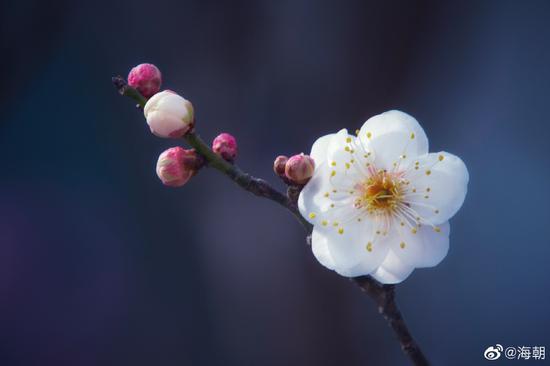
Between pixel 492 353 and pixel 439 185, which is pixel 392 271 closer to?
pixel 439 185

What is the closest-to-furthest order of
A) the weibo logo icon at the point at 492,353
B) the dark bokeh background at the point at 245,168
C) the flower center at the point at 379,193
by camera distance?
1. the flower center at the point at 379,193
2. the weibo logo icon at the point at 492,353
3. the dark bokeh background at the point at 245,168

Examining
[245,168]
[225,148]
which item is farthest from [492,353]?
[245,168]

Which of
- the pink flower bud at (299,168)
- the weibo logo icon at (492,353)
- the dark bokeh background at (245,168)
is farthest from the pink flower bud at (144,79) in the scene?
the dark bokeh background at (245,168)

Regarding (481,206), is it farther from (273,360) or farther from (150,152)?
(150,152)

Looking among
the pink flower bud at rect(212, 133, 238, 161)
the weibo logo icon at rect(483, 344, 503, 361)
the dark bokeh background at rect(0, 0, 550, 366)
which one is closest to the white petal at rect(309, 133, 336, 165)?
the pink flower bud at rect(212, 133, 238, 161)

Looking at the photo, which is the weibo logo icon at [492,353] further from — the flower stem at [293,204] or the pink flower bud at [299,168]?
the pink flower bud at [299,168]
